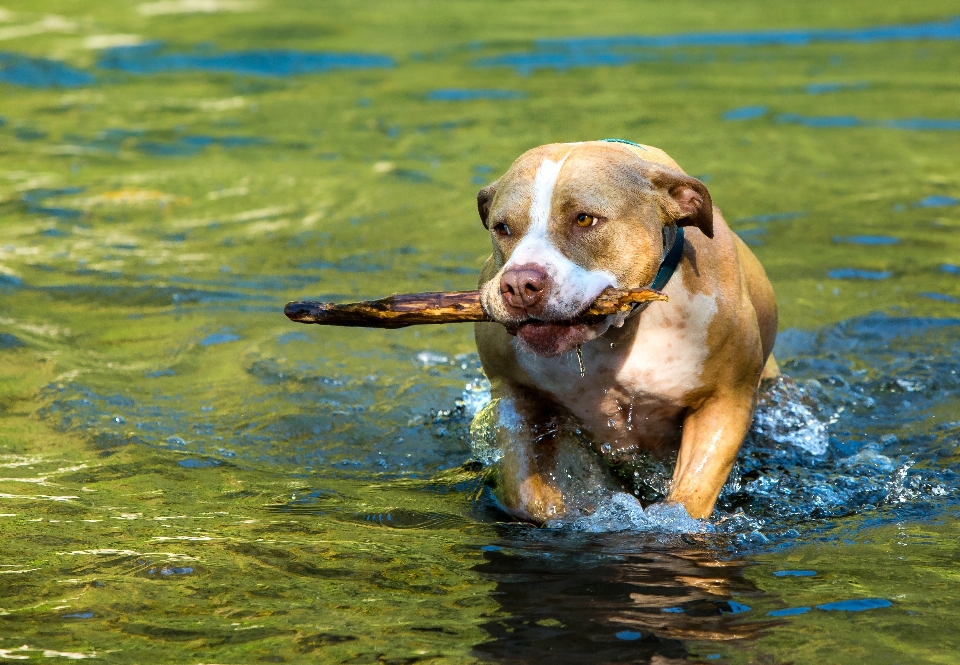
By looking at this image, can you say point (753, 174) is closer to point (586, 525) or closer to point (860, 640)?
point (586, 525)

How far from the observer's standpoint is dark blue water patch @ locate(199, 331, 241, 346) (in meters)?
7.88

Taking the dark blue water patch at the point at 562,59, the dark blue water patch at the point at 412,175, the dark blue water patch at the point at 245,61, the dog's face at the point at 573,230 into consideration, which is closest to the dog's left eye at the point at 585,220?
the dog's face at the point at 573,230

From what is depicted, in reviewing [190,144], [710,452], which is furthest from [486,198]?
[190,144]

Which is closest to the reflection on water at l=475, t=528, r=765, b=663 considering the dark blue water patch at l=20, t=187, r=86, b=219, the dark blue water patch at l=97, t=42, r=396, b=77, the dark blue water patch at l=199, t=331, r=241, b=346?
the dark blue water patch at l=199, t=331, r=241, b=346

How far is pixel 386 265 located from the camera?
9.55 meters

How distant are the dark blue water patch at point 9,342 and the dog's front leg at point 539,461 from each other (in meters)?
3.39

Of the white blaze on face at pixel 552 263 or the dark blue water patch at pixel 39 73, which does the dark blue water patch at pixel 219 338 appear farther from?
the dark blue water patch at pixel 39 73

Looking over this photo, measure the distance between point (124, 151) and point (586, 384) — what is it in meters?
9.36

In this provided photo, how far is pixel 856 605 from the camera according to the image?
418 centimetres

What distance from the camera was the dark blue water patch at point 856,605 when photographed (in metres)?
4.15

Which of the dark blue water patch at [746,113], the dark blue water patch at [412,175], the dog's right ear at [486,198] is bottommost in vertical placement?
the dark blue water patch at [412,175]

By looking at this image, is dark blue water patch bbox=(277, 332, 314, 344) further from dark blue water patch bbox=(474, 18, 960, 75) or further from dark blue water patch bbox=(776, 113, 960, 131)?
dark blue water patch bbox=(474, 18, 960, 75)

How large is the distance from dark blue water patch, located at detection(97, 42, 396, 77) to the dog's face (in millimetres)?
12328

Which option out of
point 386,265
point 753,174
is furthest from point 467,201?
point 753,174
